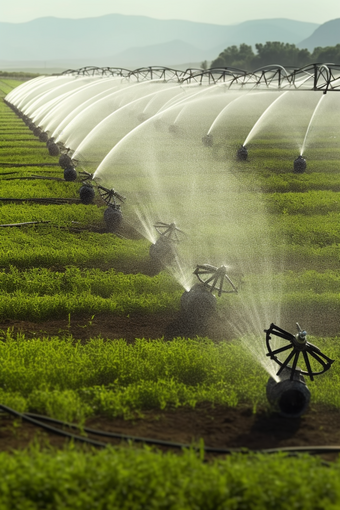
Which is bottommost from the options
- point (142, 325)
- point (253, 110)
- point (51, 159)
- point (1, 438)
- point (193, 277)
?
point (1, 438)

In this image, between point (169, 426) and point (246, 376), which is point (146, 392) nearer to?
point (169, 426)

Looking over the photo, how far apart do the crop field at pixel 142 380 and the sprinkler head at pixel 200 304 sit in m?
0.27

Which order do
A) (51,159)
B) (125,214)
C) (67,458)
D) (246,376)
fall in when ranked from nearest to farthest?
(67,458) < (246,376) < (125,214) < (51,159)

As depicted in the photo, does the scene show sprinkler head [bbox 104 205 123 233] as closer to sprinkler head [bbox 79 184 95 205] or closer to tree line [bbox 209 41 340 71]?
sprinkler head [bbox 79 184 95 205]

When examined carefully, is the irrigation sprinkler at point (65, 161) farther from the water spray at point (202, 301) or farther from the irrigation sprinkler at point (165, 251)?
the water spray at point (202, 301)

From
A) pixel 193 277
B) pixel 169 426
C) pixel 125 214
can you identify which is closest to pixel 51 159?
pixel 125 214

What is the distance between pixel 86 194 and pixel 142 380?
11351 mm

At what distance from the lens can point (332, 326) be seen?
9.37 meters

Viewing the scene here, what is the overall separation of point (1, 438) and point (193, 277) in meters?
6.03

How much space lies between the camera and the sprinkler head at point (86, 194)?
57.6ft

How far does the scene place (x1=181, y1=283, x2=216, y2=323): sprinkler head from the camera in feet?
30.0

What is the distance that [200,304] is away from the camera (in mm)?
9148

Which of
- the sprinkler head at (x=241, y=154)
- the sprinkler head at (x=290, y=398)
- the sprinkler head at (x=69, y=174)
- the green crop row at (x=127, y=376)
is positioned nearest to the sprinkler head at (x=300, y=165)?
the sprinkler head at (x=241, y=154)

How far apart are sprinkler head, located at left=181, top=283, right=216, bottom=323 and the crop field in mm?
271
